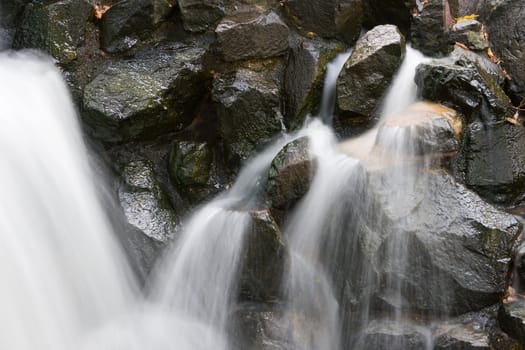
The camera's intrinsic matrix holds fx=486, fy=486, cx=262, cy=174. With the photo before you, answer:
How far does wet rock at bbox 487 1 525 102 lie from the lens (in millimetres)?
5071

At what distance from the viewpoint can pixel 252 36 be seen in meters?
4.81

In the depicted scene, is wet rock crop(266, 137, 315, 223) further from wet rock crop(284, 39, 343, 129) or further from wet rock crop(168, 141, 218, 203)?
wet rock crop(168, 141, 218, 203)

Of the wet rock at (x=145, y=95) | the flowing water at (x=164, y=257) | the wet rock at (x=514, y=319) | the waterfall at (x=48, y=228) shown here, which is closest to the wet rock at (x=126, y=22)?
the wet rock at (x=145, y=95)

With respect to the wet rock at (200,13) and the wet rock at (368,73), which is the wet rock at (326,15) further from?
the wet rock at (200,13)

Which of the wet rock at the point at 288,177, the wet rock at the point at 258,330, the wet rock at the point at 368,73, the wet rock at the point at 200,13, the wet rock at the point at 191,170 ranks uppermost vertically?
the wet rock at the point at 200,13

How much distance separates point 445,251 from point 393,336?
30.1 inches

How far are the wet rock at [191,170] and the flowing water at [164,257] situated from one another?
0.80ft

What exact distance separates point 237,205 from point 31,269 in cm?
174

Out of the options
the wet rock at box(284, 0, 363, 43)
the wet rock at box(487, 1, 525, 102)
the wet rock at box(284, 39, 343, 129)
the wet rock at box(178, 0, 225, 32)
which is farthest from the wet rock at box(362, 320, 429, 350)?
the wet rock at box(178, 0, 225, 32)

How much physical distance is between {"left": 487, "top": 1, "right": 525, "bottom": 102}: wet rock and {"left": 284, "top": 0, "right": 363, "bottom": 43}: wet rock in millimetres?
1578

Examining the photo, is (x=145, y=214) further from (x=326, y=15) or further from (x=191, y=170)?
(x=326, y=15)

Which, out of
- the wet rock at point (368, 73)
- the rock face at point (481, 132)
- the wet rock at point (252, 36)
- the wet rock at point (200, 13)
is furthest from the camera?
the wet rock at point (200, 13)

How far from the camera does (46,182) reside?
13.3 feet

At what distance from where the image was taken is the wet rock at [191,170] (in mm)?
4594
